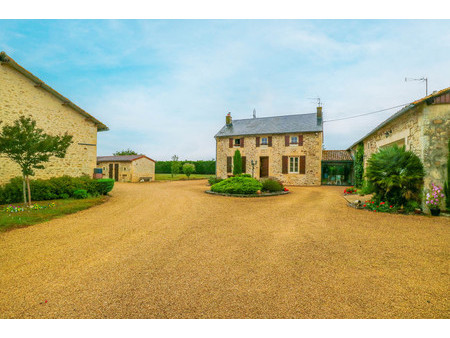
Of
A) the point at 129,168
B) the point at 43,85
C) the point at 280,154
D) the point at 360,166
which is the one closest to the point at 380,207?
the point at 360,166

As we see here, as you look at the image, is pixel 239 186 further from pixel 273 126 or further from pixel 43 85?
pixel 273 126

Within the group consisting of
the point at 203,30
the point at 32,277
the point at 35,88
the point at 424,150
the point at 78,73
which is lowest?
the point at 32,277

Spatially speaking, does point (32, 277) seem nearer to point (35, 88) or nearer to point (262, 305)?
point (262, 305)

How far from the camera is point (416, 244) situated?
166 inches

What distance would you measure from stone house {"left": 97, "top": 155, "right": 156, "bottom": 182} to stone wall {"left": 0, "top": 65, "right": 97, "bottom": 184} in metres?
9.53

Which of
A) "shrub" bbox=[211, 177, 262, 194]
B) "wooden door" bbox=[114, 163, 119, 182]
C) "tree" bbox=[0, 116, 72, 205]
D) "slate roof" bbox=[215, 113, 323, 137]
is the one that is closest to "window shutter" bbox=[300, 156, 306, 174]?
"slate roof" bbox=[215, 113, 323, 137]

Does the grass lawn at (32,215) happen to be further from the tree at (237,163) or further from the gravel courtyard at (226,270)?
the tree at (237,163)

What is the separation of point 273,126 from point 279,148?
103 inches

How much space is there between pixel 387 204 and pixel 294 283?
6.58m

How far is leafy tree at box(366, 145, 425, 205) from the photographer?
697cm

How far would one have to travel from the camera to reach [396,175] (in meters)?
7.16

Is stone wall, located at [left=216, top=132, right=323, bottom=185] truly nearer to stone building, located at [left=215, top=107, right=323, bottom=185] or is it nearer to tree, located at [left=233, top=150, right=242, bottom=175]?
stone building, located at [left=215, top=107, right=323, bottom=185]

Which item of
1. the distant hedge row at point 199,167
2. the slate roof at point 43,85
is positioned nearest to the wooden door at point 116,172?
the distant hedge row at point 199,167

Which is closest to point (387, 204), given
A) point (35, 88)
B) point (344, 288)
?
point (344, 288)
